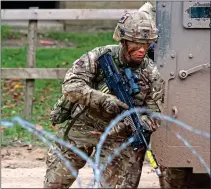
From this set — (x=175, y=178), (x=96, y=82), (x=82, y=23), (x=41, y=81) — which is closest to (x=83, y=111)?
(x=96, y=82)

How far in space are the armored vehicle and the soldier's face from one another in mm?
378

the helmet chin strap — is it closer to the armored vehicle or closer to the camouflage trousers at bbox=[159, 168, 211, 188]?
the armored vehicle

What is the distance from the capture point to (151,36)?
5.17m

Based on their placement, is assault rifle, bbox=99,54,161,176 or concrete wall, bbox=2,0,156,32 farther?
concrete wall, bbox=2,0,156,32

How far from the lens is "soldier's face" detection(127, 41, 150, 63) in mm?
5191

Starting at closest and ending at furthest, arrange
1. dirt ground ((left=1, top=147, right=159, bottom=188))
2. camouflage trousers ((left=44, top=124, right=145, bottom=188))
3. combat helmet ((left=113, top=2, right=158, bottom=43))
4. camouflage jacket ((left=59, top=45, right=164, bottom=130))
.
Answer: combat helmet ((left=113, top=2, right=158, bottom=43)) < camouflage jacket ((left=59, top=45, right=164, bottom=130)) < camouflage trousers ((left=44, top=124, right=145, bottom=188)) < dirt ground ((left=1, top=147, right=159, bottom=188))

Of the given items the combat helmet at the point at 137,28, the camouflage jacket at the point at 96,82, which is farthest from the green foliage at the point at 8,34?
the combat helmet at the point at 137,28

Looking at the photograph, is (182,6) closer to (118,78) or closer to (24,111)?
(118,78)

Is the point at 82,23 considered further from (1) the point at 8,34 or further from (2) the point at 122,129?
(2) the point at 122,129

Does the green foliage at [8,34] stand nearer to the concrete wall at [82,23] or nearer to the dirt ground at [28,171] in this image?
the concrete wall at [82,23]

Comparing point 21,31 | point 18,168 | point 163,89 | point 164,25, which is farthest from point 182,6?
point 21,31

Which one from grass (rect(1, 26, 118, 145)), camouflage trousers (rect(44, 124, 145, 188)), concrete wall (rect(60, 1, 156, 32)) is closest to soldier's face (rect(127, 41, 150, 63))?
camouflage trousers (rect(44, 124, 145, 188))

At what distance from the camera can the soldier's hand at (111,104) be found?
204 inches

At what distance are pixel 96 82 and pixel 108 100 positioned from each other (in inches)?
11.2
